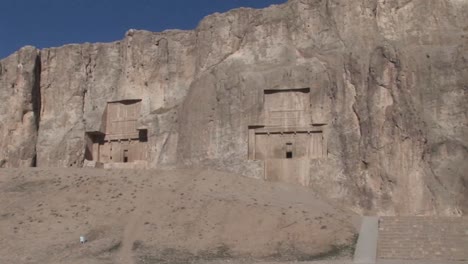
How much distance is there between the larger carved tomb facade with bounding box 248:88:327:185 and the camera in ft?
109

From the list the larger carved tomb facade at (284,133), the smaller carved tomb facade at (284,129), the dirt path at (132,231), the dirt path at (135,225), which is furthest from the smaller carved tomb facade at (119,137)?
the dirt path at (132,231)

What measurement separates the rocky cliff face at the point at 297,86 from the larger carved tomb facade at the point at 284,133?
0.52 metres

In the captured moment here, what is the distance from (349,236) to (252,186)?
656 cm

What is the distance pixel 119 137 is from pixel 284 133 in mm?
11192

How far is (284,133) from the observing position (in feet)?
112

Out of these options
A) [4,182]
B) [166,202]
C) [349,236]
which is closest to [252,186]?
[166,202]

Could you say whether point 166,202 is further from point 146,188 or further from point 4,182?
point 4,182

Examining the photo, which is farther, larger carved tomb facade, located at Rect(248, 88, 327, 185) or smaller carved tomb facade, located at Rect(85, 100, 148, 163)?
smaller carved tomb facade, located at Rect(85, 100, 148, 163)

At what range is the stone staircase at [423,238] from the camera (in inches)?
902

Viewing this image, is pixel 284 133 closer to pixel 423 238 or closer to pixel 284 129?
pixel 284 129

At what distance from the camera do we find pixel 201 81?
118 feet

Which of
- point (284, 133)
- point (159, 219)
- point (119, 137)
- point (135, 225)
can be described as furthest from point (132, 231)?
point (119, 137)

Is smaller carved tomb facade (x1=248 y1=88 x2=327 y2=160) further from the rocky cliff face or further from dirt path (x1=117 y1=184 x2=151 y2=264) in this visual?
dirt path (x1=117 y1=184 x2=151 y2=264)

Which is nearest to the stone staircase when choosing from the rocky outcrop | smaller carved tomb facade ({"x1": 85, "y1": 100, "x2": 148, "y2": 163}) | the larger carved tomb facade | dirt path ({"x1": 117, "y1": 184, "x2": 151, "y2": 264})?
the larger carved tomb facade
